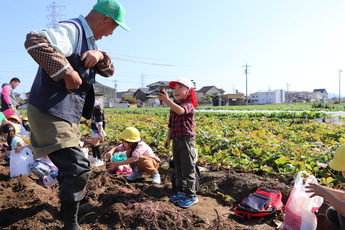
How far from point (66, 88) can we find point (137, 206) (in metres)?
1.47

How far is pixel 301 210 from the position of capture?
253 centimetres

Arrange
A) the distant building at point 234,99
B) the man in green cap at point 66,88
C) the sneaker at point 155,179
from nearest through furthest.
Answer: the man in green cap at point 66,88 → the sneaker at point 155,179 → the distant building at point 234,99

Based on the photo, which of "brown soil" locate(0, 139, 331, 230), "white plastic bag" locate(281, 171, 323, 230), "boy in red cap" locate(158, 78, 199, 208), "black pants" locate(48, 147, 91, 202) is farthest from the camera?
"boy in red cap" locate(158, 78, 199, 208)

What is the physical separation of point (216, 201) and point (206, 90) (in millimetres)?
83516

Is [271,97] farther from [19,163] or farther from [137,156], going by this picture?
[19,163]

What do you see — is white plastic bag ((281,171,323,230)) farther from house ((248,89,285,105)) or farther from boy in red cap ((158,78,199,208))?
house ((248,89,285,105))

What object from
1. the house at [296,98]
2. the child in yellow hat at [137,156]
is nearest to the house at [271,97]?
the house at [296,98]

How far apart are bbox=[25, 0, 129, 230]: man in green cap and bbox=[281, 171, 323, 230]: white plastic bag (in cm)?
184

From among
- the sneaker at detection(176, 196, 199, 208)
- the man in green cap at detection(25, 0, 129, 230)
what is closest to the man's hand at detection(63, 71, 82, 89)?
the man in green cap at detection(25, 0, 129, 230)

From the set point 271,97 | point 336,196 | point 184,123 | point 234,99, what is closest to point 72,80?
point 184,123

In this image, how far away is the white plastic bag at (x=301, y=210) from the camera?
2.49m

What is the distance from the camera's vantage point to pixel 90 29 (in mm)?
2283

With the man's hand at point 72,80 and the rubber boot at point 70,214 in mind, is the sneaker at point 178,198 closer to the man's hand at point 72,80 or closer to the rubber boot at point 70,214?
the rubber boot at point 70,214

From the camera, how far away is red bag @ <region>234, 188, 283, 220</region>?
9.53 feet
